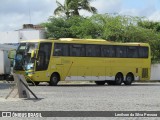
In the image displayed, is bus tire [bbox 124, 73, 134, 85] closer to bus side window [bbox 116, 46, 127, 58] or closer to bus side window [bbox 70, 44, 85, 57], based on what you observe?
bus side window [bbox 116, 46, 127, 58]

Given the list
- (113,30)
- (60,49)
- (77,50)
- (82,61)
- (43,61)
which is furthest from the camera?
(113,30)

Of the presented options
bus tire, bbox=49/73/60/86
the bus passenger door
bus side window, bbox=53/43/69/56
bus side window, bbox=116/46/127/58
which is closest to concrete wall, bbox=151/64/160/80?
bus side window, bbox=116/46/127/58

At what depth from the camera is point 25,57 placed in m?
34.9

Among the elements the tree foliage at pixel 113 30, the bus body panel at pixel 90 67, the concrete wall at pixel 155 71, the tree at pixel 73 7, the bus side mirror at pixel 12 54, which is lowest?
the concrete wall at pixel 155 71

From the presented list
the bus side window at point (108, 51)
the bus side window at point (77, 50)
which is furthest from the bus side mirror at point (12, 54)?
the bus side window at point (108, 51)

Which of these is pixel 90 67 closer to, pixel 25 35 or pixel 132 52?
pixel 132 52

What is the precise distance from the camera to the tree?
64.7m

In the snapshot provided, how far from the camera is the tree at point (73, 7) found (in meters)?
64.7

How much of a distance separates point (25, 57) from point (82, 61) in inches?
168

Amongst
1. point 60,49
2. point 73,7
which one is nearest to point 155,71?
point 73,7

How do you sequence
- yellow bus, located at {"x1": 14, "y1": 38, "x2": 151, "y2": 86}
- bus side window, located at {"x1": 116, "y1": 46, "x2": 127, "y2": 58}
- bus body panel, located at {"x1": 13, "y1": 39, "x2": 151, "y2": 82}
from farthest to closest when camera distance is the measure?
bus side window, located at {"x1": 116, "y1": 46, "x2": 127, "y2": 58}, bus body panel, located at {"x1": 13, "y1": 39, "x2": 151, "y2": 82}, yellow bus, located at {"x1": 14, "y1": 38, "x2": 151, "y2": 86}

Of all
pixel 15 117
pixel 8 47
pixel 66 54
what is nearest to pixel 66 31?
pixel 8 47

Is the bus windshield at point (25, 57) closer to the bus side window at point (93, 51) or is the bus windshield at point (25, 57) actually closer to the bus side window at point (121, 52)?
the bus side window at point (93, 51)

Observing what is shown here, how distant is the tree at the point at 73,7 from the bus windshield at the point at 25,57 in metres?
29.9
